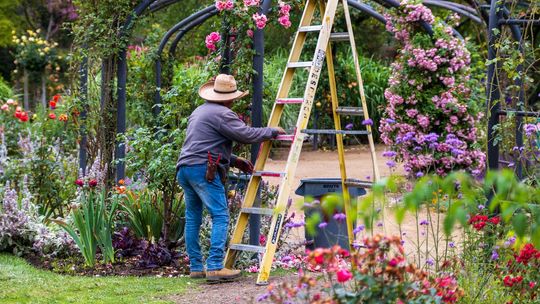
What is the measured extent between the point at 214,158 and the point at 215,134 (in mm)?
175

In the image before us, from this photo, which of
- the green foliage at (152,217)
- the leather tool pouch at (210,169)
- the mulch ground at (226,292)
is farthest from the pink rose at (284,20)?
the mulch ground at (226,292)

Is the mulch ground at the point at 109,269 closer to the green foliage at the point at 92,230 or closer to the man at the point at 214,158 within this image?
the green foliage at the point at 92,230

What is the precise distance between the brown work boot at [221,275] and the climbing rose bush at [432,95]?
4.85 meters

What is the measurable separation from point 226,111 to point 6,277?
213 centimetres

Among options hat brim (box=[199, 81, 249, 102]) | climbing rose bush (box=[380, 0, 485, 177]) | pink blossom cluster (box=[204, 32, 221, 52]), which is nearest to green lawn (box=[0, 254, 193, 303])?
hat brim (box=[199, 81, 249, 102])

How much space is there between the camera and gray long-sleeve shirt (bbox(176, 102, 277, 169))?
6027mm

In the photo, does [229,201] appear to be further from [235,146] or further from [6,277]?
[6,277]

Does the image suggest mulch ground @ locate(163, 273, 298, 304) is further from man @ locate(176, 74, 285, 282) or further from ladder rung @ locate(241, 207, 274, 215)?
ladder rung @ locate(241, 207, 274, 215)

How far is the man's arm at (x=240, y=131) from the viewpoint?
6012 mm

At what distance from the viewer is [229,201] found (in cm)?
739

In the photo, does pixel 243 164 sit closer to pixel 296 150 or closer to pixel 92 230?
pixel 296 150

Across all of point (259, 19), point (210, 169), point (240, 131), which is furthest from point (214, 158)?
point (259, 19)

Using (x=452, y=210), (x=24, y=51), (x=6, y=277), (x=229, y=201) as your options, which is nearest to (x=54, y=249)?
(x=6, y=277)

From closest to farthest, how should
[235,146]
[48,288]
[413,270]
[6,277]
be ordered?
[413,270] < [48,288] < [6,277] < [235,146]
